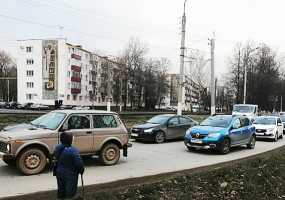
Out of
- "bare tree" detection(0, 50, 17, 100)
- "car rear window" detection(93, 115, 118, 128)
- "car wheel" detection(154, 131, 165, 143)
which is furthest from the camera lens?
"bare tree" detection(0, 50, 17, 100)

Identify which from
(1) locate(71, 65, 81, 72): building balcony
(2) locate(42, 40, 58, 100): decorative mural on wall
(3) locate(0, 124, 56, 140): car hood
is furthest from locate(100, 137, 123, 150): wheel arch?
(1) locate(71, 65, 81, 72): building balcony

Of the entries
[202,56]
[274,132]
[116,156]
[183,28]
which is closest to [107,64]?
[202,56]

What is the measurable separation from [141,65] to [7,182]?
74631 mm

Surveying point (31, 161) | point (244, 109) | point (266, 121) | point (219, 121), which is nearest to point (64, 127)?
point (31, 161)

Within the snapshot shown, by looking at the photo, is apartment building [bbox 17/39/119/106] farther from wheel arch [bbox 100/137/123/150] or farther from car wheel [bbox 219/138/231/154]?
wheel arch [bbox 100/137/123/150]

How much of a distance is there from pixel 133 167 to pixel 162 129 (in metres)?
7.75

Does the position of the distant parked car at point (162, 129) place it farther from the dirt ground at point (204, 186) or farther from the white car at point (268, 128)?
the dirt ground at point (204, 186)

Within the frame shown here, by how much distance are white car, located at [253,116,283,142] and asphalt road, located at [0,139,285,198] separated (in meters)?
5.16

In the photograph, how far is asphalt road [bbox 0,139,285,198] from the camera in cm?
846

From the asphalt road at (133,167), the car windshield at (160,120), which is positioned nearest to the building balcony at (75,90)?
the car windshield at (160,120)

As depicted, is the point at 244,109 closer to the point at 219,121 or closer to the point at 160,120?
the point at 160,120

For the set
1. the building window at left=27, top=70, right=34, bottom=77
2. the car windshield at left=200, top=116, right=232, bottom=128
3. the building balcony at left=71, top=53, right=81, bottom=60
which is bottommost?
the car windshield at left=200, top=116, right=232, bottom=128

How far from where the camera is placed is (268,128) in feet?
73.9

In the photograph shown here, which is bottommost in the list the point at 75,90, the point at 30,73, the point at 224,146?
the point at 224,146
